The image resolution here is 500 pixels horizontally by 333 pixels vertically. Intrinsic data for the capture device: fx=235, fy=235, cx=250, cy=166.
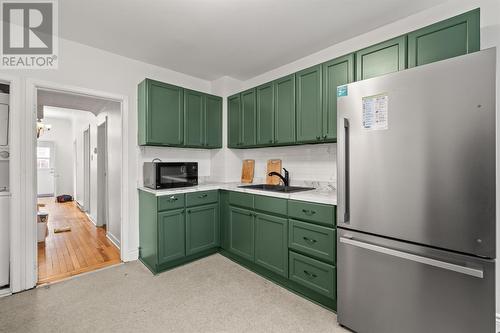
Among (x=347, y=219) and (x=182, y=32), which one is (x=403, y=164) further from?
(x=182, y=32)

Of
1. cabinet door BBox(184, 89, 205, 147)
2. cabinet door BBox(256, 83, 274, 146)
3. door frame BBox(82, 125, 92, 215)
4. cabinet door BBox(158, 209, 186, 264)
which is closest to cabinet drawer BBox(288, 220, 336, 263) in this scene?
cabinet door BBox(256, 83, 274, 146)

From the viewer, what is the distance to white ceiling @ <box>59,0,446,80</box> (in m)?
1.98

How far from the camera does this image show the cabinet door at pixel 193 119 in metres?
3.14

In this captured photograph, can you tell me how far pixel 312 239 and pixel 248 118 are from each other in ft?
5.95

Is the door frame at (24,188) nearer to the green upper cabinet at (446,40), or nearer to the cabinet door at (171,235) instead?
the cabinet door at (171,235)

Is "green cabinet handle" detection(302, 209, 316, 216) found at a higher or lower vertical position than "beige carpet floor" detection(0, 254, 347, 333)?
higher

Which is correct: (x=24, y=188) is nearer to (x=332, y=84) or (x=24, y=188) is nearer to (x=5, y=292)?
(x=5, y=292)

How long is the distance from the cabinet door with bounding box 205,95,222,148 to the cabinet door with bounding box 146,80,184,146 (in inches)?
16.0

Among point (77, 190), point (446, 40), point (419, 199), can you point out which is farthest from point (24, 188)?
point (77, 190)

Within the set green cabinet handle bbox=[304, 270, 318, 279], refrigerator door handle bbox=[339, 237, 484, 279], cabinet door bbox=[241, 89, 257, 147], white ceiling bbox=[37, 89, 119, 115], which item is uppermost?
white ceiling bbox=[37, 89, 119, 115]

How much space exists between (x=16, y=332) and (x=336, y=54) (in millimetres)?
3790

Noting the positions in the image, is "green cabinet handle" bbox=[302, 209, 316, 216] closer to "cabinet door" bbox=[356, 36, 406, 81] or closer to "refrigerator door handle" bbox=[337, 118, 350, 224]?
"refrigerator door handle" bbox=[337, 118, 350, 224]

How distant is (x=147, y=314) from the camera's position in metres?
1.95

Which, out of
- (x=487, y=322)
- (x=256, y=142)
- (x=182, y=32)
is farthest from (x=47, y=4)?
(x=487, y=322)
